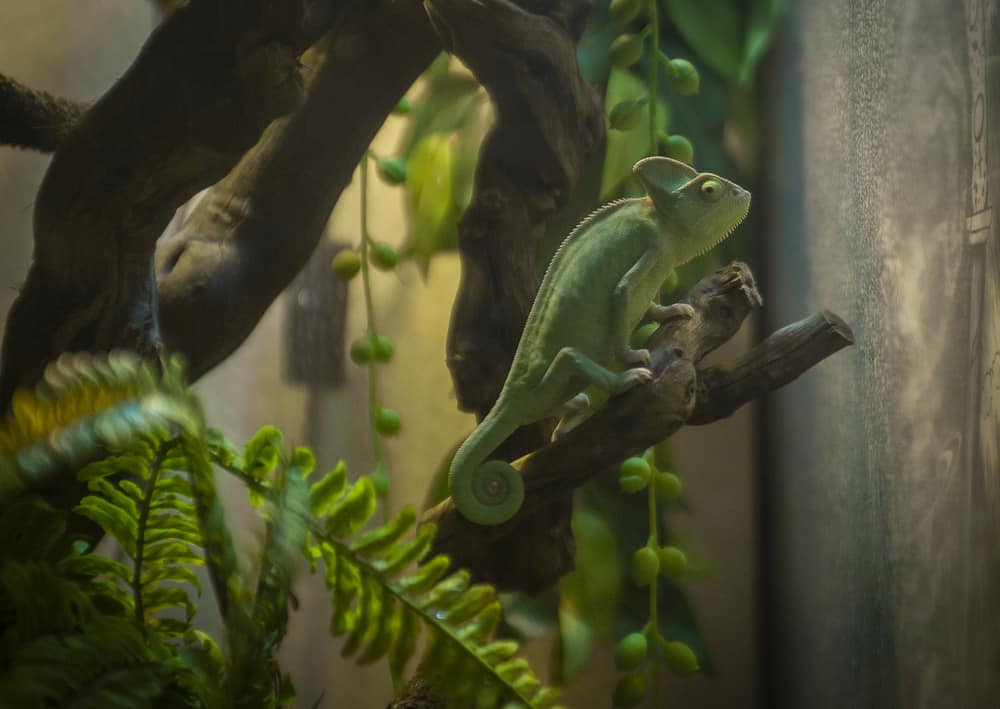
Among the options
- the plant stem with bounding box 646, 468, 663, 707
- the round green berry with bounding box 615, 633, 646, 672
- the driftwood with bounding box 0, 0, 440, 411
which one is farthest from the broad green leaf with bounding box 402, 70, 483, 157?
the round green berry with bounding box 615, 633, 646, 672

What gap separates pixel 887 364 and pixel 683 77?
357 mm

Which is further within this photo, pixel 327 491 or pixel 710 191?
pixel 710 191

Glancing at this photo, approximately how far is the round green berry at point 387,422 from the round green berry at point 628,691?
34cm

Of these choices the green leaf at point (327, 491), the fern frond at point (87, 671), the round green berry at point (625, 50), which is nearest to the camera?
the fern frond at point (87, 671)

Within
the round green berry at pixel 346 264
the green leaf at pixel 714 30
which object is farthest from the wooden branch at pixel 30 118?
the green leaf at pixel 714 30

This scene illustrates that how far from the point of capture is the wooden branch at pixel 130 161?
816mm

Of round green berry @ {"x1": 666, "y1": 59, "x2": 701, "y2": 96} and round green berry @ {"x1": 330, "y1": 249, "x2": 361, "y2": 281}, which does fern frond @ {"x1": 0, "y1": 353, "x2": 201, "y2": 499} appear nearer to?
round green berry @ {"x1": 330, "y1": 249, "x2": 361, "y2": 281}

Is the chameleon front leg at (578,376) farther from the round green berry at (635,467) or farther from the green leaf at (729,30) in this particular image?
the green leaf at (729,30)

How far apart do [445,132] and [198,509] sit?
0.54 metres

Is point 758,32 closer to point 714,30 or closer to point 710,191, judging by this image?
point 714,30

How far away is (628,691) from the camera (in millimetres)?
945

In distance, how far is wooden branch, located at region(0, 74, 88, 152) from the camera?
0.84 m

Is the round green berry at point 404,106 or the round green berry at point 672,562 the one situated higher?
the round green berry at point 404,106

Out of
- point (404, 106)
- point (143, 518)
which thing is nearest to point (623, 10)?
point (404, 106)
